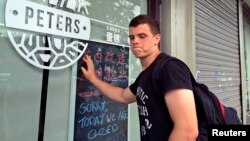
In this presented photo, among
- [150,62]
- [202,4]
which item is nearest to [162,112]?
[150,62]

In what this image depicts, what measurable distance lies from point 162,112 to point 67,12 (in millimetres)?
899

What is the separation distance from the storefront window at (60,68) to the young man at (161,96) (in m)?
0.45

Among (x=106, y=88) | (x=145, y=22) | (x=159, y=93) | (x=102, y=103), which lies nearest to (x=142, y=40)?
(x=145, y=22)

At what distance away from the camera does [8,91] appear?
1534 millimetres

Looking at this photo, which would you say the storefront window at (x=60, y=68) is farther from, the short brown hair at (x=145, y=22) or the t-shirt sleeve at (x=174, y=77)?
the t-shirt sleeve at (x=174, y=77)

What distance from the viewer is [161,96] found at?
4.86 feet

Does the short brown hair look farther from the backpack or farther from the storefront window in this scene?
the storefront window

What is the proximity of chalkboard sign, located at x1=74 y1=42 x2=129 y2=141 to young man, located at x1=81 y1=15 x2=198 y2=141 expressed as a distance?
18.5 inches

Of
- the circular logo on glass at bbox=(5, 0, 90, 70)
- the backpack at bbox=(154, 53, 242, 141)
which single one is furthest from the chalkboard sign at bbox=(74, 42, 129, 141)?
the backpack at bbox=(154, 53, 242, 141)

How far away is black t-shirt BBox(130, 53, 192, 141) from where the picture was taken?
1.42 metres

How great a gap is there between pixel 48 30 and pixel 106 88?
23.2 inches

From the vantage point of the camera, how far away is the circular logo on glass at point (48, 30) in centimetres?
156

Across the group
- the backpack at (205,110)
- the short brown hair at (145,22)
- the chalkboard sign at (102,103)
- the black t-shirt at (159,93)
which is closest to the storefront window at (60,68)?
the chalkboard sign at (102,103)

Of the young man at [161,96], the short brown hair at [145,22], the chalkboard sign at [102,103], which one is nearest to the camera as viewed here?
the young man at [161,96]
